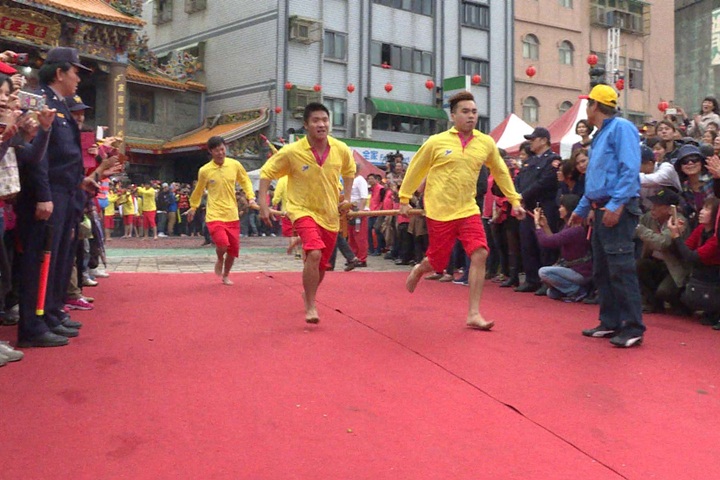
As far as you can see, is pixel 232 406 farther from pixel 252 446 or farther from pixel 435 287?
pixel 435 287

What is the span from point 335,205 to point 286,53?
2302 centimetres

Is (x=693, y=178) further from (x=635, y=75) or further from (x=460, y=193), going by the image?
(x=635, y=75)

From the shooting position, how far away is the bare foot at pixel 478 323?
19.6 ft

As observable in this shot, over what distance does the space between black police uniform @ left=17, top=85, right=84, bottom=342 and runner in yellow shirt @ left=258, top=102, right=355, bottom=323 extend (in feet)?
5.12

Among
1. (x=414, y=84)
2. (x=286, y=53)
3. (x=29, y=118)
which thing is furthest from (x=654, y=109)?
(x=29, y=118)

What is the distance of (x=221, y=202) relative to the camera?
371 inches

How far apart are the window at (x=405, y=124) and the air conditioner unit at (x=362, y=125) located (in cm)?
97

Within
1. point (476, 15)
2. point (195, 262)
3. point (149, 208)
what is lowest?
point (195, 262)

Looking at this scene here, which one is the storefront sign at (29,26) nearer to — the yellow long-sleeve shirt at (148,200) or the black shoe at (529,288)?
the yellow long-sleeve shirt at (148,200)

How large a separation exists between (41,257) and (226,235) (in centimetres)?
429

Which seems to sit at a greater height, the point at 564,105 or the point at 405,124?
the point at 564,105

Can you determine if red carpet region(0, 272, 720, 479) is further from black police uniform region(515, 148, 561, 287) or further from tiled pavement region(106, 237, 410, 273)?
tiled pavement region(106, 237, 410, 273)

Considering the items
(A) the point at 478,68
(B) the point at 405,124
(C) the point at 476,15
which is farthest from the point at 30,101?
(C) the point at 476,15

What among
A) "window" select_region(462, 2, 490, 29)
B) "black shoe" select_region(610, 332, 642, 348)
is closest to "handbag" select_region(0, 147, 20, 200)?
"black shoe" select_region(610, 332, 642, 348)
